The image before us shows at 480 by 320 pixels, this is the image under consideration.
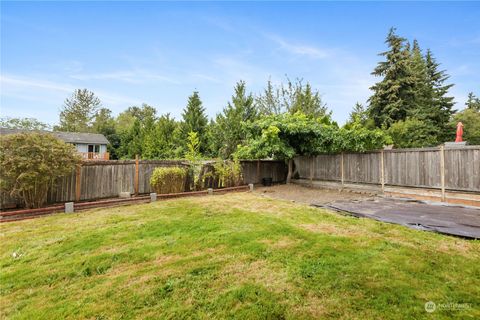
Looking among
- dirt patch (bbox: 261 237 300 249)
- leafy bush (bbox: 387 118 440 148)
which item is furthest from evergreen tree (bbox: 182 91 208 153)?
dirt patch (bbox: 261 237 300 249)

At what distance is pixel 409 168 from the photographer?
7660 mm

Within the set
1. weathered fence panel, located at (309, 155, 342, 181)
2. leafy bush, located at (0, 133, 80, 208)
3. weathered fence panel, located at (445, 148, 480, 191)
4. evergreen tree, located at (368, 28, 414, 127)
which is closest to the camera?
leafy bush, located at (0, 133, 80, 208)

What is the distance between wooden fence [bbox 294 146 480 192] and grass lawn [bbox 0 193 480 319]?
13.1 feet

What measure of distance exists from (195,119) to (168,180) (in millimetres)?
12298

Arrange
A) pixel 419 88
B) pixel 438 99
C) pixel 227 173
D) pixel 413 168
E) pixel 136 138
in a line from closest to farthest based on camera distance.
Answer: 1. pixel 413 168
2. pixel 227 173
3. pixel 419 88
4. pixel 438 99
5. pixel 136 138

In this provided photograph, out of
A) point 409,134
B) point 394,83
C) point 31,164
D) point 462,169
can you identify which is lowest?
point 462,169

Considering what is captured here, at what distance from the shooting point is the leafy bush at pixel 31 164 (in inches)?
207

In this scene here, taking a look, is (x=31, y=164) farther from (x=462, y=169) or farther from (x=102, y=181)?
(x=462, y=169)

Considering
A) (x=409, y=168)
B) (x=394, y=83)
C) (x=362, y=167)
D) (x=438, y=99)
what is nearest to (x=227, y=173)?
(x=362, y=167)

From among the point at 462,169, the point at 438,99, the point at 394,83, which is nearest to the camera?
the point at 462,169

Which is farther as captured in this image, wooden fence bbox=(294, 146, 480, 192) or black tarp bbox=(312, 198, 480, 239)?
wooden fence bbox=(294, 146, 480, 192)

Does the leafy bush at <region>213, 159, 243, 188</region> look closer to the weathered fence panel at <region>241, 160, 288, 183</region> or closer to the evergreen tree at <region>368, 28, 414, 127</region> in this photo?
the weathered fence panel at <region>241, 160, 288, 183</region>

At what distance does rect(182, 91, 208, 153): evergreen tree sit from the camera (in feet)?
63.7

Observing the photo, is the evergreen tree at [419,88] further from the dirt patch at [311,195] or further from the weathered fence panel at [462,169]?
the dirt patch at [311,195]
